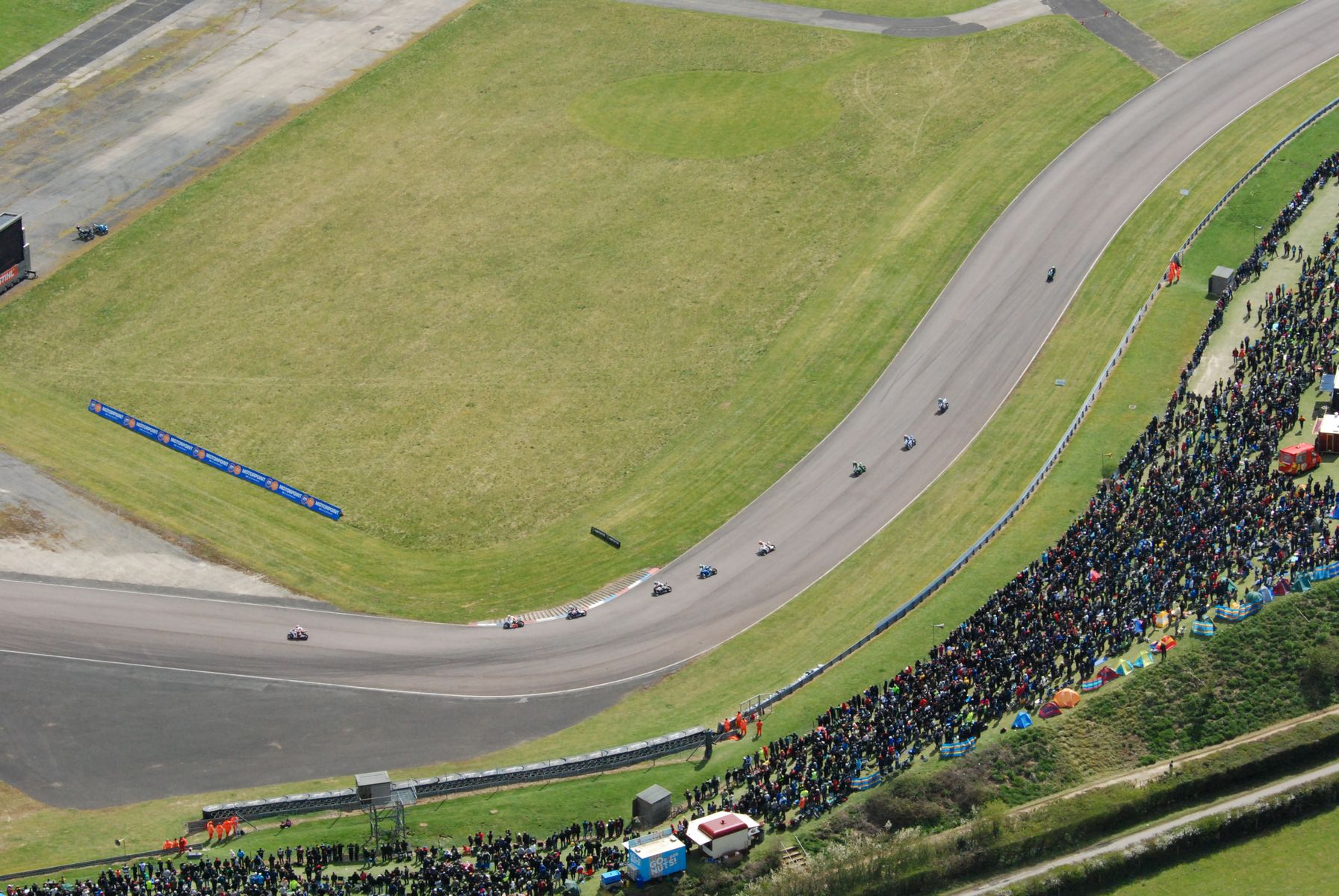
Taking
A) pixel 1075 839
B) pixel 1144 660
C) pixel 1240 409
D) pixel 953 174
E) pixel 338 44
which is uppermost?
pixel 338 44

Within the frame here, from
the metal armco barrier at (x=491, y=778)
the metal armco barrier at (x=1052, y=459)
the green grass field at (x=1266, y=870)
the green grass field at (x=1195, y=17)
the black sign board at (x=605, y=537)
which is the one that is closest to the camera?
the green grass field at (x=1266, y=870)

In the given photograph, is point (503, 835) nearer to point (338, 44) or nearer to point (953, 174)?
point (953, 174)

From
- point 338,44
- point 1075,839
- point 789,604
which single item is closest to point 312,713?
point 789,604

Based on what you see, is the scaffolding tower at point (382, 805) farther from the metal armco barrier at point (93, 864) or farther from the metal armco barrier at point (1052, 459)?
the metal armco barrier at point (1052, 459)

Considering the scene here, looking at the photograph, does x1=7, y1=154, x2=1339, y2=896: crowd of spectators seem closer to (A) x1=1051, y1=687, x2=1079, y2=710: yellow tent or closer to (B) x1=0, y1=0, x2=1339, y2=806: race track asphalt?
(A) x1=1051, y1=687, x2=1079, y2=710: yellow tent

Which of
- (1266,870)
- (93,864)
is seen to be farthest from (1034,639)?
(93,864)

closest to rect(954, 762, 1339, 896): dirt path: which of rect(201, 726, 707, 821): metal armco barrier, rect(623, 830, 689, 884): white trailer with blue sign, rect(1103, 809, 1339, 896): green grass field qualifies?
rect(1103, 809, 1339, 896): green grass field

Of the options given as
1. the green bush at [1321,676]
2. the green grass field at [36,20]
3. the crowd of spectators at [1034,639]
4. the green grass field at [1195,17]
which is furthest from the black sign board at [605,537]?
the green grass field at [36,20]
